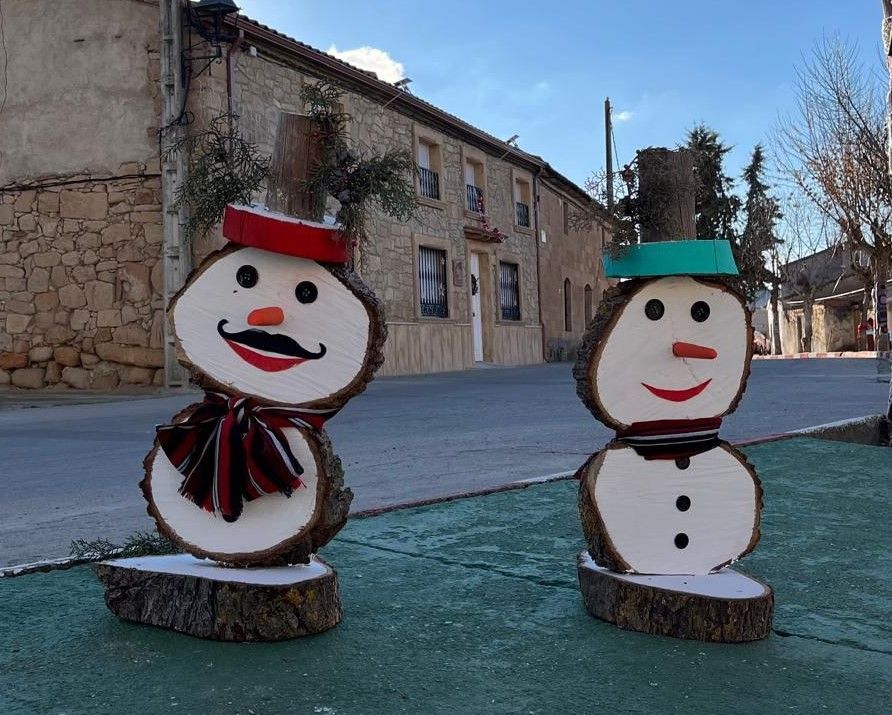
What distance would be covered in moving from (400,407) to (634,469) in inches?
297

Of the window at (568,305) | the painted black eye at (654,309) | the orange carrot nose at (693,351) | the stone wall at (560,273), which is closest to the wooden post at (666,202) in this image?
the painted black eye at (654,309)

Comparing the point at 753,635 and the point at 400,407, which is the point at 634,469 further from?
the point at 400,407

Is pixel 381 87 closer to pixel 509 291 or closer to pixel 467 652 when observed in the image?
pixel 509 291

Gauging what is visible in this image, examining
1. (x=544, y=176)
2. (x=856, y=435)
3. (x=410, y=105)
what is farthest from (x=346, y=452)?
(x=544, y=176)

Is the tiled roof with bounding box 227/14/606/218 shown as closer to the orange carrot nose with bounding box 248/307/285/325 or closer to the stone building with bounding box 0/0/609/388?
the stone building with bounding box 0/0/609/388

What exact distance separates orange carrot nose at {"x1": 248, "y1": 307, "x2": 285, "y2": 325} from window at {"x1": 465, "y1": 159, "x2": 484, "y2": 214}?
56.5 ft

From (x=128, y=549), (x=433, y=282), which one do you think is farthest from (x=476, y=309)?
(x=128, y=549)

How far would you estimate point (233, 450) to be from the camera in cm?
246

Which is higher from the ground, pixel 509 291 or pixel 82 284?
pixel 509 291

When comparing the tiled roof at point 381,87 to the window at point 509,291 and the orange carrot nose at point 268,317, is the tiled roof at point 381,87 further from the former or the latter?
the orange carrot nose at point 268,317

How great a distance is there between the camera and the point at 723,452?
2570 millimetres

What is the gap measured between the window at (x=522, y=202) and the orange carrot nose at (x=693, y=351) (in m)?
19.6

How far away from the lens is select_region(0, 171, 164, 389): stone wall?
A: 500 inches

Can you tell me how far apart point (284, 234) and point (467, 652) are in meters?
1.17
